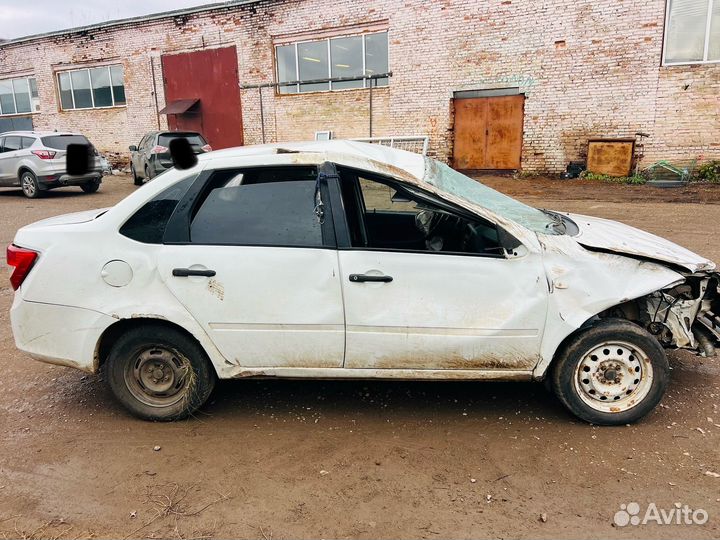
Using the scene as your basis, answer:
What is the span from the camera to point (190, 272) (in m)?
3.09

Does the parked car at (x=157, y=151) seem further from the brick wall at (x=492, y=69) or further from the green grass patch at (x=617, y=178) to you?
the green grass patch at (x=617, y=178)

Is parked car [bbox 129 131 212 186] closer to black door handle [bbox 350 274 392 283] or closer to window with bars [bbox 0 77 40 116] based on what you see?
window with bars [bbox 0 77 40 116]

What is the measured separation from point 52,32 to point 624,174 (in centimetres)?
2273

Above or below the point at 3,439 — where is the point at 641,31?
above

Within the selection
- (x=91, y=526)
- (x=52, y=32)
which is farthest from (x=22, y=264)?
(x=52, y=32)

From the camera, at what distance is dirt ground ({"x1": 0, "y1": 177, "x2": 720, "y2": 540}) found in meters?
2.47

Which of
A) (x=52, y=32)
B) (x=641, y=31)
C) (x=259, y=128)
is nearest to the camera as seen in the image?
(x=641, y=31)

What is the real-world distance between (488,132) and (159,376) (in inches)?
580

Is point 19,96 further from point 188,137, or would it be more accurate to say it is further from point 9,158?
point 188,137

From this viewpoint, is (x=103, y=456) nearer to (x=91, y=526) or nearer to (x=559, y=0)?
(x=91, y=526)

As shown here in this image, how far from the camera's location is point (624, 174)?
1480 cm

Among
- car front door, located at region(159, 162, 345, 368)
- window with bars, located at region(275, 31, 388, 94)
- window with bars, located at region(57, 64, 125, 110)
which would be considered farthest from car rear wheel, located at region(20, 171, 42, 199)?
car front door, located at region(159, 162, 345, 368)

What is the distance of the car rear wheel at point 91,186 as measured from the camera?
15.1 metres

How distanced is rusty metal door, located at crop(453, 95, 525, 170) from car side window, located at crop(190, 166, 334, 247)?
14.1 m
